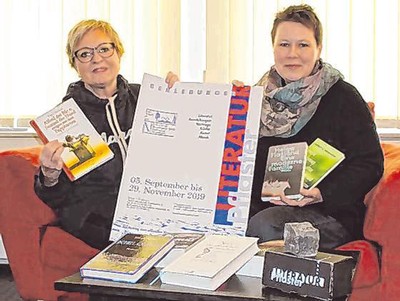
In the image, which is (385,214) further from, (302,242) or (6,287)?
(6,287)

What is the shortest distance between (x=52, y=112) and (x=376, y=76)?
5.06 ft

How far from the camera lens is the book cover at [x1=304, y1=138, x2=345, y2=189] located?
2062 mm

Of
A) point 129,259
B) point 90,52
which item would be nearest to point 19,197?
point 90,52

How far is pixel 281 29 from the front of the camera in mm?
2307

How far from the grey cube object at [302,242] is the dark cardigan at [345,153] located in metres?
0.65

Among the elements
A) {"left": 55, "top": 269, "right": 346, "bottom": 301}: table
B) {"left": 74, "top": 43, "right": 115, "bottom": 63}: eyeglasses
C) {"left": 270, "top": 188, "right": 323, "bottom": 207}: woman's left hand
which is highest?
{"left": 74, "top": 43, "right": 115, "bottom": 63}: eyeglasses

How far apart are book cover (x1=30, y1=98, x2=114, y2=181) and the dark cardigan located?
52 cm

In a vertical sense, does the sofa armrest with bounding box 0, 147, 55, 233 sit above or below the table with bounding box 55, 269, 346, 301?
above

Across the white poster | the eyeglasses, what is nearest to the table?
the white poster

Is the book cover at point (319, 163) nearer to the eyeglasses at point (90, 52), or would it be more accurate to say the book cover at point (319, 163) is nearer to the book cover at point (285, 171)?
the book cover at point (285, 171)

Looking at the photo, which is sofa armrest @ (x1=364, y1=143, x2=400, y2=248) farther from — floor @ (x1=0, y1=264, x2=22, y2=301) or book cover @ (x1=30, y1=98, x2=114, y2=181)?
floor @ (x1=0, y1=264, x2=22, y2=301)

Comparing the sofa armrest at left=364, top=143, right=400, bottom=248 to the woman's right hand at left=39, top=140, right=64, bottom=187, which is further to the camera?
the woman's right hand at left=39, top=140, right=64, bottom=187

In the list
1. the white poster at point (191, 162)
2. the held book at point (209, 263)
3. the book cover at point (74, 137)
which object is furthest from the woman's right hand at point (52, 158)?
the held book at point (209, 263)

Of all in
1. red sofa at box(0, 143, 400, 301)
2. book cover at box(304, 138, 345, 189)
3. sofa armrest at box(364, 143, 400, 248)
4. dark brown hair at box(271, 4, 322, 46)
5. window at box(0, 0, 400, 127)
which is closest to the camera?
sofa armrest at box(364, 143, 400, 248)
